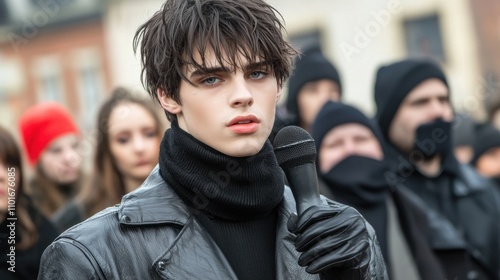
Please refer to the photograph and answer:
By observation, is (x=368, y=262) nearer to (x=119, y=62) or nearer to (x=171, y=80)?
(x=171, y=80)

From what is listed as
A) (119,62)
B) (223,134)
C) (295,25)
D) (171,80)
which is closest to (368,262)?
(223,134)

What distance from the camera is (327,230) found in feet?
10.2

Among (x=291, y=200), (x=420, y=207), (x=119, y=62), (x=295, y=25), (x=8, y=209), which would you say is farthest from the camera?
(x=119, y=62)

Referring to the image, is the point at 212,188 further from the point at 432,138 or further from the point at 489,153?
the point at 489,153

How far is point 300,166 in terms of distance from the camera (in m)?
3.23

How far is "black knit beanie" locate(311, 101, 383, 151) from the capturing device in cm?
598

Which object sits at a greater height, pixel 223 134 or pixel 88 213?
pixel 223 134

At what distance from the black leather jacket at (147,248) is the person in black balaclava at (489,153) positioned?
17.3 ft

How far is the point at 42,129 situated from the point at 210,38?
4466mm

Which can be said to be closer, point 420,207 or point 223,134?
Result: point 223,134

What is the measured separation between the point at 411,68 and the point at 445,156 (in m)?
0.60

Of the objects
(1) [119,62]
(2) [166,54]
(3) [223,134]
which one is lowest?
(1) [119,62]

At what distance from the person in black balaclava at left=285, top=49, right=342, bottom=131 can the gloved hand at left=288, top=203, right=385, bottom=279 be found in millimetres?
3898

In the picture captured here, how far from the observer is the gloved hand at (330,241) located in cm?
310
